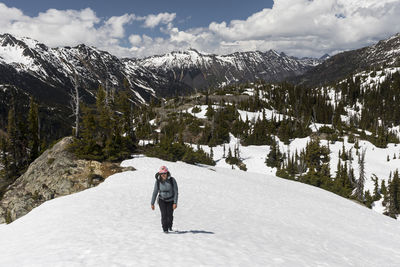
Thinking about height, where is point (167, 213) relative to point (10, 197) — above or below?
above

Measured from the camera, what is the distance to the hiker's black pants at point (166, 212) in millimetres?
10883

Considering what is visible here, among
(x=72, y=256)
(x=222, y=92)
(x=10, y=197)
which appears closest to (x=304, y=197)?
(x=72, y=256)

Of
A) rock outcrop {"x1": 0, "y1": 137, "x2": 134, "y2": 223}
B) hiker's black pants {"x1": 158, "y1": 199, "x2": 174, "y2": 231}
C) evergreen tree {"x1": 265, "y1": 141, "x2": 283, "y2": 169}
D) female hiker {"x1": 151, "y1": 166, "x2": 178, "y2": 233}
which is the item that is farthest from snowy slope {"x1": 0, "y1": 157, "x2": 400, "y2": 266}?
evergreen tree {"x1": 265, "y1": 141, "x2": 283, "y2": 169}

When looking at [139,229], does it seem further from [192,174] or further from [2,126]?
[2,126]

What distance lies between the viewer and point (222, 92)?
198 metres

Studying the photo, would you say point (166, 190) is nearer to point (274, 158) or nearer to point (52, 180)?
point (52, 180)

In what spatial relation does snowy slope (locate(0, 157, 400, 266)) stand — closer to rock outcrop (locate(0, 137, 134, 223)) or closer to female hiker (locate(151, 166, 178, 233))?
female hiker (locate(151, 166, 178, 233))

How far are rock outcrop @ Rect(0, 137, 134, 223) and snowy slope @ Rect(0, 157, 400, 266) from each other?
3.21 metres

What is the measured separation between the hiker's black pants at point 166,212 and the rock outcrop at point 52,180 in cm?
1657

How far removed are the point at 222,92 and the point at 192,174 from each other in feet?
565

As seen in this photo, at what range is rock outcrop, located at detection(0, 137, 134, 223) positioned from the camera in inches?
998

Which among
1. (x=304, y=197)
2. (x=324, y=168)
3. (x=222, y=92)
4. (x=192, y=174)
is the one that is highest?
(x=222, y=92)

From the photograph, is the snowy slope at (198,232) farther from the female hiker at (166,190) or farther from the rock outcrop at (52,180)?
the rock outcrop at (52,180)

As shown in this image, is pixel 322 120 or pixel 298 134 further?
pixel 322 120
